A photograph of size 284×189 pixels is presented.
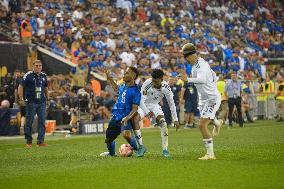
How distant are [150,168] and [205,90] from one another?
2.58 meters

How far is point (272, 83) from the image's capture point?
121 ft

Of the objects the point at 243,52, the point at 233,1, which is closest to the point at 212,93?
the point at 243,52

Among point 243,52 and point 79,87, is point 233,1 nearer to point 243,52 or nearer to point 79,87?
point 243,52

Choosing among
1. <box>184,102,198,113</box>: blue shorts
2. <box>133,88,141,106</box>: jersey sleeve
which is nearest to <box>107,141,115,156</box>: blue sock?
<box>133,88,141,106</box>: jersey sleeve

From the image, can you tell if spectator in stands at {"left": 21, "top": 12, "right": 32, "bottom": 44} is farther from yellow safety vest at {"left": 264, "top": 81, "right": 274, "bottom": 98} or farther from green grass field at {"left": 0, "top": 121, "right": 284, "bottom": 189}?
yellow safety vest at {"left": 264, "top": 81, "right": 274, "bottom": 98}

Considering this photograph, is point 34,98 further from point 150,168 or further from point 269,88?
point 269,88

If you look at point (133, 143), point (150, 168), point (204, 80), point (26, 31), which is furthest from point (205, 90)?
point (26, 31)

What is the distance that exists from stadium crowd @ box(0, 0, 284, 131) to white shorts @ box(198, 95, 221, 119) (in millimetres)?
13776

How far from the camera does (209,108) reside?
1488 cm

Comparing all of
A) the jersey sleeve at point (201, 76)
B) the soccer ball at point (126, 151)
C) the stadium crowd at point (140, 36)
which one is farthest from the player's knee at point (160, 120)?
the stadium crowd at point (140, 36)

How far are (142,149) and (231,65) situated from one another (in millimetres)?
23111

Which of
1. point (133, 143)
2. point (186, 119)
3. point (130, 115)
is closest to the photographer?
point (130, 115)

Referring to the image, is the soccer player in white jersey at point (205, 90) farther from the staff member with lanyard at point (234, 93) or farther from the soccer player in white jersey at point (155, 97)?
the staff member with lanyard at point (234, 93)

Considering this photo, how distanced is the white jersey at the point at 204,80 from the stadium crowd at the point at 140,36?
13.8m
